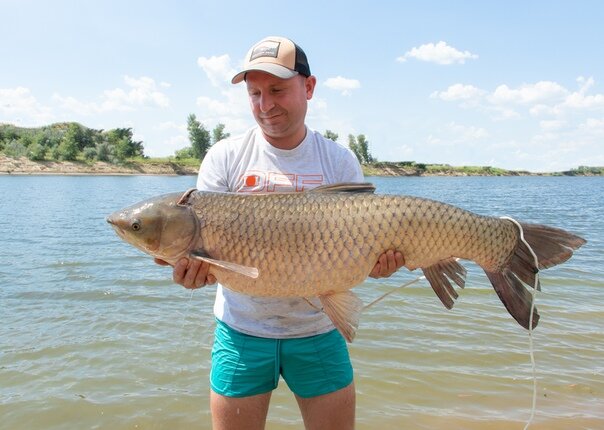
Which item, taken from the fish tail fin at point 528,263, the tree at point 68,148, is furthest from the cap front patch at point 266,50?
the tree at point 68,148

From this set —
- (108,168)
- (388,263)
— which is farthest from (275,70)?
(108,168)

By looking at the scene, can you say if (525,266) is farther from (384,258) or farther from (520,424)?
(520,424)

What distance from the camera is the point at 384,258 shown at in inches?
108

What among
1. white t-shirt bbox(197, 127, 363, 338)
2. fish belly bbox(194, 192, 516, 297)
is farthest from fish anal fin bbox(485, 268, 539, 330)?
white t-shirt bbox(197, 127, 363, 338)

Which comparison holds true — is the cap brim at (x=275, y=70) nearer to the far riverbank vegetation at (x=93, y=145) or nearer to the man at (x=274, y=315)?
the man at (x=274, y=315)

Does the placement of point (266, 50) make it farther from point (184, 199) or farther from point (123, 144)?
point (123, 144)

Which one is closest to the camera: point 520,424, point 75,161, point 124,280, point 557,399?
point 520,424

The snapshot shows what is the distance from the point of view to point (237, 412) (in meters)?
2.84

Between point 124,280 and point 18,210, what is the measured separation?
14739 mm

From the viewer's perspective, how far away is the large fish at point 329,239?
268 cm

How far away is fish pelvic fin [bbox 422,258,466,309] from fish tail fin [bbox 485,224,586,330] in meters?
0.21

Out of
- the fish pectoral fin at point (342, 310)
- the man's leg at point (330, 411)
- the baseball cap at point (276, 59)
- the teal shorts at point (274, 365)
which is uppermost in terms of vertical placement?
the baseball cap at point (276, 59)

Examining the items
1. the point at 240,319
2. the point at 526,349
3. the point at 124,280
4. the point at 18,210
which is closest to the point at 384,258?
the point at 240,319

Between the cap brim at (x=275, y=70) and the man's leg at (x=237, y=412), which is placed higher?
the cap brim at (x=275, y=70)
